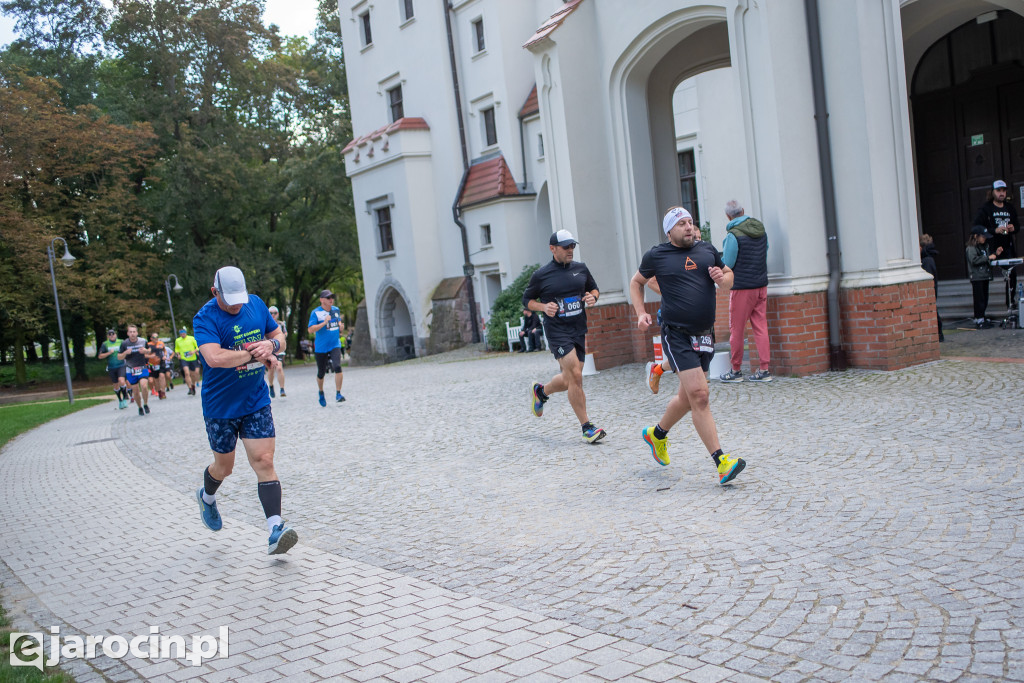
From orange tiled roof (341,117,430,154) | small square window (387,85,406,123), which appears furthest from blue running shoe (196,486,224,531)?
small square window (387,85,406,123)

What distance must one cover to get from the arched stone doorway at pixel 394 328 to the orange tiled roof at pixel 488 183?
237 inches

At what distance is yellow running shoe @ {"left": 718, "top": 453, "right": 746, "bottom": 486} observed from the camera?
6123mm

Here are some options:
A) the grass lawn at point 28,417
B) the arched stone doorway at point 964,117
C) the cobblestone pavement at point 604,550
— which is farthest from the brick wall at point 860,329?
the grass lawn at point 28,417

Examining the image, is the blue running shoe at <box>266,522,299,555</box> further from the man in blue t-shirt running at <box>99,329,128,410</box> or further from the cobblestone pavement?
the man in blue t-shirt running at <box>99,329,128,410</box>

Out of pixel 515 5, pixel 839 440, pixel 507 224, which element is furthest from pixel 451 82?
pixel 839 440

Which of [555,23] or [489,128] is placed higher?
[489,128]

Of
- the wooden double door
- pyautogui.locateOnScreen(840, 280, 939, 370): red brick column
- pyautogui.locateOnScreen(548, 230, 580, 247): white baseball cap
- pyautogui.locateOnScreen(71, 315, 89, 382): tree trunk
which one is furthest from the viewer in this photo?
pyautogui.locateOnScreen(71, 315, 89, 382): tree trunk

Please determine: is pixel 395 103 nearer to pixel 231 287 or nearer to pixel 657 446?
pixel 657 446

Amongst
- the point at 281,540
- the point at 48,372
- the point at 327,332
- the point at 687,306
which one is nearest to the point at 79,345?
the point at 48,372

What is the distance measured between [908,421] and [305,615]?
542 cm

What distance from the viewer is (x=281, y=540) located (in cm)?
563

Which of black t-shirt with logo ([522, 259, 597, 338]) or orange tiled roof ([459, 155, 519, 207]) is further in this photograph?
orange tiled roof ([459, 155, 519, 207])

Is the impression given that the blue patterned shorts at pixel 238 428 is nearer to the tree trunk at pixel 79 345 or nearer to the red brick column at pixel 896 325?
the red brick column at pixel 896 325

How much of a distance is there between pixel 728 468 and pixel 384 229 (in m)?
29.7
